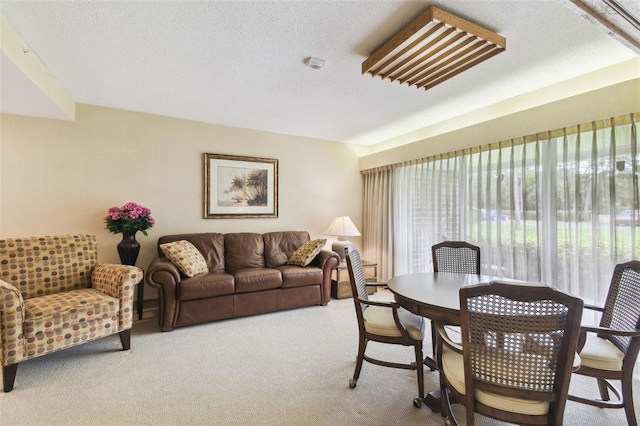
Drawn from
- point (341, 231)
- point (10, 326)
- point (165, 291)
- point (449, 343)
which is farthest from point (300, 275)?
point (10, 326)

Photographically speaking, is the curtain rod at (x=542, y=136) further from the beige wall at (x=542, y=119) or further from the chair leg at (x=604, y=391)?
the chair leg at (x=604, y=391)

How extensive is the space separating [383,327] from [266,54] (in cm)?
229

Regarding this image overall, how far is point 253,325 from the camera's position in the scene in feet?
10.8

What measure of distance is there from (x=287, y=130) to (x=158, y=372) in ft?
11.5

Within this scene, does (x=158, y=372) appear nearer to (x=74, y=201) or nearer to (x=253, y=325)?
(x=253, y=325)

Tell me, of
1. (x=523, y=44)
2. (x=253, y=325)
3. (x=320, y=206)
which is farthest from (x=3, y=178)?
(x=523, y=44)

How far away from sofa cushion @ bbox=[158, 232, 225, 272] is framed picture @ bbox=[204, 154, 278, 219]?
0.38 m

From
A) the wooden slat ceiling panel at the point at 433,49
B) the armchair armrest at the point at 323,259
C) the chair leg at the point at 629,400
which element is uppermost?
the wooden slat ceiling panel at the point at 433,49

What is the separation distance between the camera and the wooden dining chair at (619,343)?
1580 millimetres

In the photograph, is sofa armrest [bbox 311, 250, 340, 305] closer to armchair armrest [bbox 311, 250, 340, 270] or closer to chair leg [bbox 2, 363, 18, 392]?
armchair armrest [bbox 311, 250, 340, 270]

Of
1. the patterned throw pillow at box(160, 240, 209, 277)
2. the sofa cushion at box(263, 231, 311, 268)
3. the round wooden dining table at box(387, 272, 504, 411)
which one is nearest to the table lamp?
the sofa cushion at box(263, 231, 311, 268)

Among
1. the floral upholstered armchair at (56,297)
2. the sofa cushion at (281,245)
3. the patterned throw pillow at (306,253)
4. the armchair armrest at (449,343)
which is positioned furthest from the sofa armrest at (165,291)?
the armchair armrest at (449,343)

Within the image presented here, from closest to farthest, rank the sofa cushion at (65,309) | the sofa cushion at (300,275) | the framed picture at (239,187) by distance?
the sofa cushion at (65,309), the sofa cushion at (300,275), the framed picture at (239,187)

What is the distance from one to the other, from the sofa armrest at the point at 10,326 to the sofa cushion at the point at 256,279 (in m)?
1.79
